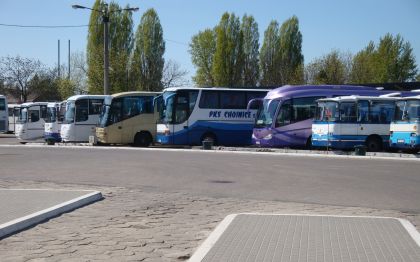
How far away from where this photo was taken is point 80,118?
33.3 metres

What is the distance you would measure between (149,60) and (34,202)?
2051 inches

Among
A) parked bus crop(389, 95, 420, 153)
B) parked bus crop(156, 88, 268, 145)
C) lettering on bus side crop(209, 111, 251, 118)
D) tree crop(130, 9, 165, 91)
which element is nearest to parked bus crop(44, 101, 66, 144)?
parked bus crop(156, 88, 268, 145)

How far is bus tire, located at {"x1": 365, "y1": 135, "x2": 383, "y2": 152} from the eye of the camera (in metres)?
26.6

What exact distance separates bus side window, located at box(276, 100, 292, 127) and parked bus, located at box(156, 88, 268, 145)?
9.54 feet

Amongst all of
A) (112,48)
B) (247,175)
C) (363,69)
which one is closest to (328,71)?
(363,69)

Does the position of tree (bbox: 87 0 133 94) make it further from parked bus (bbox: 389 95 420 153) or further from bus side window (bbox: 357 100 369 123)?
parked bus (bbox: 389 95 420 153)

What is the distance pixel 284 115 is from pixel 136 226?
2007cm

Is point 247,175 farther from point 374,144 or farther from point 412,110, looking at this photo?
point 374,144

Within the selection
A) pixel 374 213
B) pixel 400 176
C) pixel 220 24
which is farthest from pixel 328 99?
pixel 220 24

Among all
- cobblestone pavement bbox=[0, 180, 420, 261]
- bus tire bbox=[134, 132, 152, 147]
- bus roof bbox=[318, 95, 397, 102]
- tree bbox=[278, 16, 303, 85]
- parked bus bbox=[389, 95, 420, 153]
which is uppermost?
tree bbox=[278, 16, 303, 85]

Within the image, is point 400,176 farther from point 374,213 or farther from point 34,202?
point 34,202

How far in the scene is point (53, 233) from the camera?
805cm

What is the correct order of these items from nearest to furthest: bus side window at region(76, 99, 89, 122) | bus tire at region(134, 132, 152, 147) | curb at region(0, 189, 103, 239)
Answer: curb at region(0, 189, 103, 239) → bus tire at region(134, 132, 152, 147) → bus side window at region(76, 99, 89, 122)

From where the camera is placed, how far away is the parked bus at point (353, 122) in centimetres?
2603
